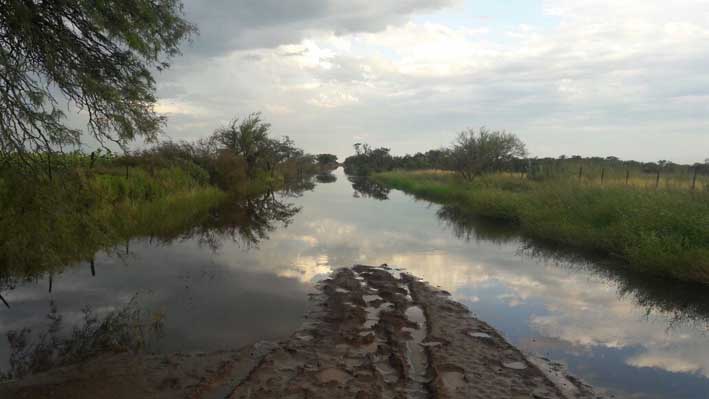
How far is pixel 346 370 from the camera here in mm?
5367

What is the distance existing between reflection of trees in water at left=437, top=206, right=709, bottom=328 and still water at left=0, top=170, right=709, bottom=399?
4 cm

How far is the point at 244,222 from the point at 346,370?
15.1 m

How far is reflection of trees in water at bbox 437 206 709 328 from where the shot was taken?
8.51 meters

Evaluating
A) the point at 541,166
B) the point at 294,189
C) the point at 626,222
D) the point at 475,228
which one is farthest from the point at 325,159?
the point at 626,222

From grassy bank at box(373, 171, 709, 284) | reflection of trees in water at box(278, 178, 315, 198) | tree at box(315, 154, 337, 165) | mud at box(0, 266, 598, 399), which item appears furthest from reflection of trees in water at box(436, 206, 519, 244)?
tree at box(315, 154, 337, 165)

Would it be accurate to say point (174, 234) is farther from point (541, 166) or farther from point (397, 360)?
point (541, 166)

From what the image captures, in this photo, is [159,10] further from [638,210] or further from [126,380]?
[638,210]

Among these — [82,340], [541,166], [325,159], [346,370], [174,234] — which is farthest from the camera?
[325,159]

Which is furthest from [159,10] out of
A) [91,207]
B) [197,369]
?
[197,369]

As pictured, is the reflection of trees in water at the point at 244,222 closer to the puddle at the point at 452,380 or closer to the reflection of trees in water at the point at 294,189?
the reflection of trees in water at the point at 294,189

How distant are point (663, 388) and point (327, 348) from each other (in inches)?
A: 167

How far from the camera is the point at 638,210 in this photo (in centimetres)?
1288

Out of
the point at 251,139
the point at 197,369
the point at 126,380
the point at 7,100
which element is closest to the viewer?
the point at 126,380

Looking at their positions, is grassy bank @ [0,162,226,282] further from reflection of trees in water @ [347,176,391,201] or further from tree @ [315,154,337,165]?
tree @ [315,154,337,165]
